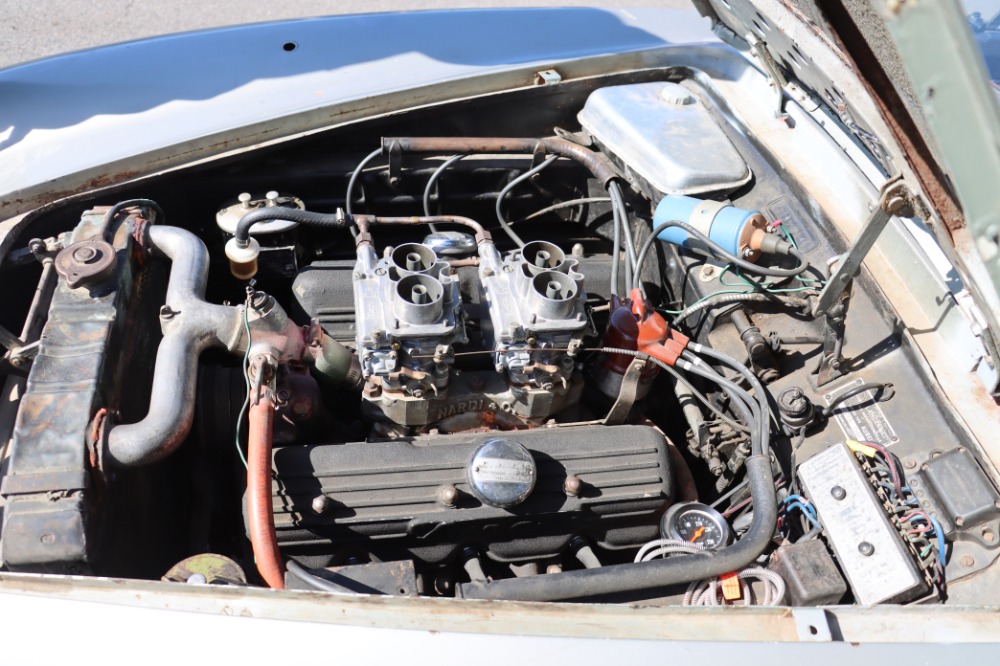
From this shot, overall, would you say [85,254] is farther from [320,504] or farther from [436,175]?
[436,175]

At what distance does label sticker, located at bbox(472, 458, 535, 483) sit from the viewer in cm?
147

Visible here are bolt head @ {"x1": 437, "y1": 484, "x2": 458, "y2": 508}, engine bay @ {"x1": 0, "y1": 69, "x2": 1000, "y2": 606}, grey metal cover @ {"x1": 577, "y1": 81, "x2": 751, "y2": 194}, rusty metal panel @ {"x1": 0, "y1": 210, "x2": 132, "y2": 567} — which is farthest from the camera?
grey metal cover @ {"x1": 577, "y1": 81, "x2": 751, "y2": 194}

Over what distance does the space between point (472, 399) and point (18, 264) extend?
959 mm

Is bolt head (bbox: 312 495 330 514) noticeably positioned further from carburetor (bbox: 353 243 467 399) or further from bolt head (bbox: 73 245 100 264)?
bolt head (bbox: 73 245 100 264)

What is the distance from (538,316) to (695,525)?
0.51m

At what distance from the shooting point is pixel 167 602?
1.11 metres

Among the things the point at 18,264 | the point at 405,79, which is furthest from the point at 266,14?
the point at 18,264

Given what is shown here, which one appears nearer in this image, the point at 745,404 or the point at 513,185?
the point at 745,404

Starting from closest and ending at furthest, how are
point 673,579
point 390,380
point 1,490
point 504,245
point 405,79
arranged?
point 1,490, point 673,579, point 390,380, point 405,79, point 504,245

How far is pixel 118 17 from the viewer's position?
14.8 feet

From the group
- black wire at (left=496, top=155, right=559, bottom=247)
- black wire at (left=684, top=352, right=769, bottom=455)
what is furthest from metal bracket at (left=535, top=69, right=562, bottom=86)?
black wire at (left=684, top=352, right=769, bottom=455)

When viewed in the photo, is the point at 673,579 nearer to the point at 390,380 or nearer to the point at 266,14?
the point at 390,380

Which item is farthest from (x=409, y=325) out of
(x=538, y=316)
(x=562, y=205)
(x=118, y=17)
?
(x=118, y=17)

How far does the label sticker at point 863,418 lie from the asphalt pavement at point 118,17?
3424 mm
